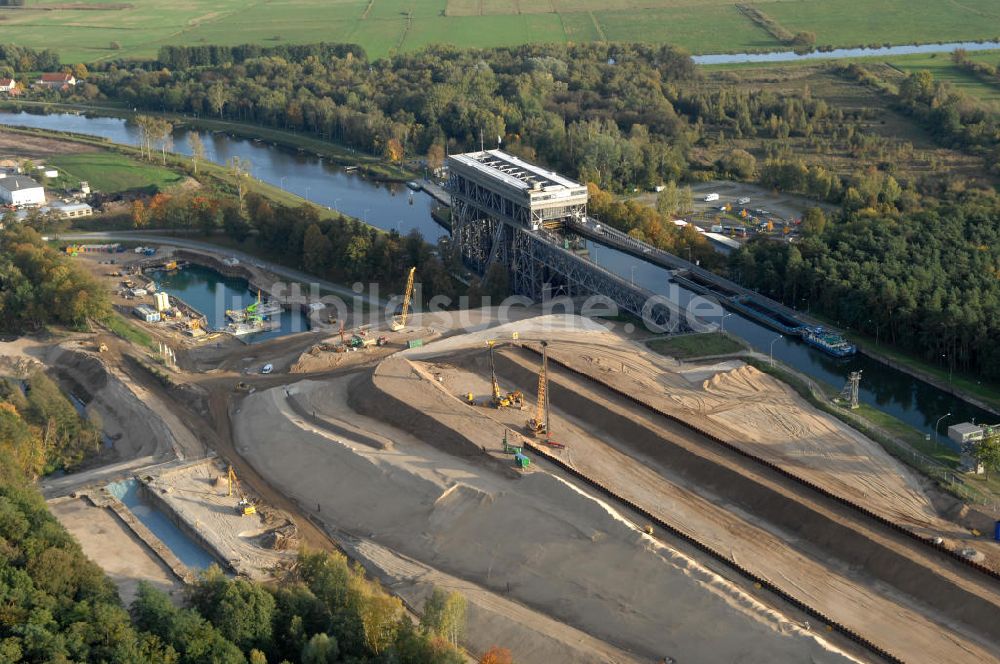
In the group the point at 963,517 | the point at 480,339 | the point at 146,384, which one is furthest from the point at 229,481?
the point at 963,517

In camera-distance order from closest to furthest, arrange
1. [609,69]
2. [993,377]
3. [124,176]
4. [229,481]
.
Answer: [229,481] < [993,377] < [124,176] < [609,69]

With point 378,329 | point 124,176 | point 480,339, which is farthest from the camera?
point 124,176

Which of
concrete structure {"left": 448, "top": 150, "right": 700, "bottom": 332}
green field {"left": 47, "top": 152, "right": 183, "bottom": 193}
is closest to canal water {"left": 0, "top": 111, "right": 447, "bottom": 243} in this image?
green field {"left": 47, "top": 152, "right": 183, "bottom": 193}

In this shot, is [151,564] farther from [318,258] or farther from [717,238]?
[717,238]

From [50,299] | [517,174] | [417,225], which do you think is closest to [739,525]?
[517,174]

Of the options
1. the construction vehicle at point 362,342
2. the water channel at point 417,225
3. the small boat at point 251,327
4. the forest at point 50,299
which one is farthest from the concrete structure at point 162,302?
the construction vehicle at point 362,342

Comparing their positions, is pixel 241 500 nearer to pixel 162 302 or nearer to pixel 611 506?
pixel 611 506

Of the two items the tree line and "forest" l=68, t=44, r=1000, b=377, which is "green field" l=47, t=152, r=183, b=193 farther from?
the tree line
